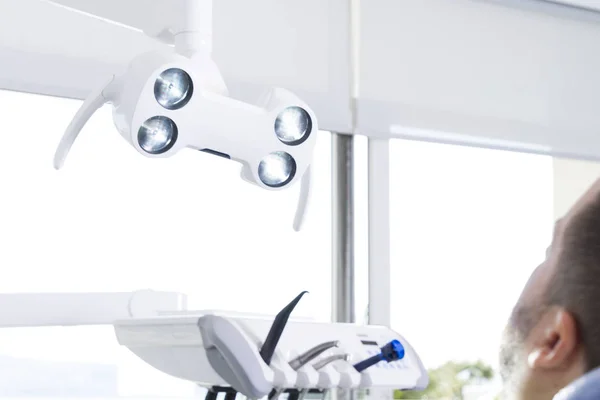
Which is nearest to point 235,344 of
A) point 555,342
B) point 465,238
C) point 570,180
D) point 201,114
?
point 201,114

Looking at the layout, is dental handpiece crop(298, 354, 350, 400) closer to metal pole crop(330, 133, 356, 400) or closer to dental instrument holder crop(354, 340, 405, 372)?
dental instrument holder crop(354, 340, 405, 372)

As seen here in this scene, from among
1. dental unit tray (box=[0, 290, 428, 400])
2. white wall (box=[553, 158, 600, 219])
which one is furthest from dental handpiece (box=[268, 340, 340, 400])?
white wall (box=[553, 158, 600, 219])

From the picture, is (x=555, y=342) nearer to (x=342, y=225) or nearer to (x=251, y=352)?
(x=251, y=352)

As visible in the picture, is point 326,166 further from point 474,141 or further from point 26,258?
point 26,258

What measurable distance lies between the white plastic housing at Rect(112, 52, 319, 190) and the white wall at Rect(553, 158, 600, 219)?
10.6ft

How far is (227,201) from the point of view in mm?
2809

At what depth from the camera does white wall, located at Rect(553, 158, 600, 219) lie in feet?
13.9

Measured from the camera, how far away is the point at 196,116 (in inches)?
43.7

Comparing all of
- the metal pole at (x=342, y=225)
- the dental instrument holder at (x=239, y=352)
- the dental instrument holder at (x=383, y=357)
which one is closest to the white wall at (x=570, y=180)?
the metal pole at (x=342, y=225)

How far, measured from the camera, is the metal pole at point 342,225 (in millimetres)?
2963

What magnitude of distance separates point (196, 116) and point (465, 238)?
2.86 meters

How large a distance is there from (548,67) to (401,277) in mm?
908

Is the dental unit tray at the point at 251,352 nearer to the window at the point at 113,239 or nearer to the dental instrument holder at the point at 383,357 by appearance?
the dental instrument holder at the point at 383,357

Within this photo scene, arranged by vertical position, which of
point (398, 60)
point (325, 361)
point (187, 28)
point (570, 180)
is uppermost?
point (398, 60)
